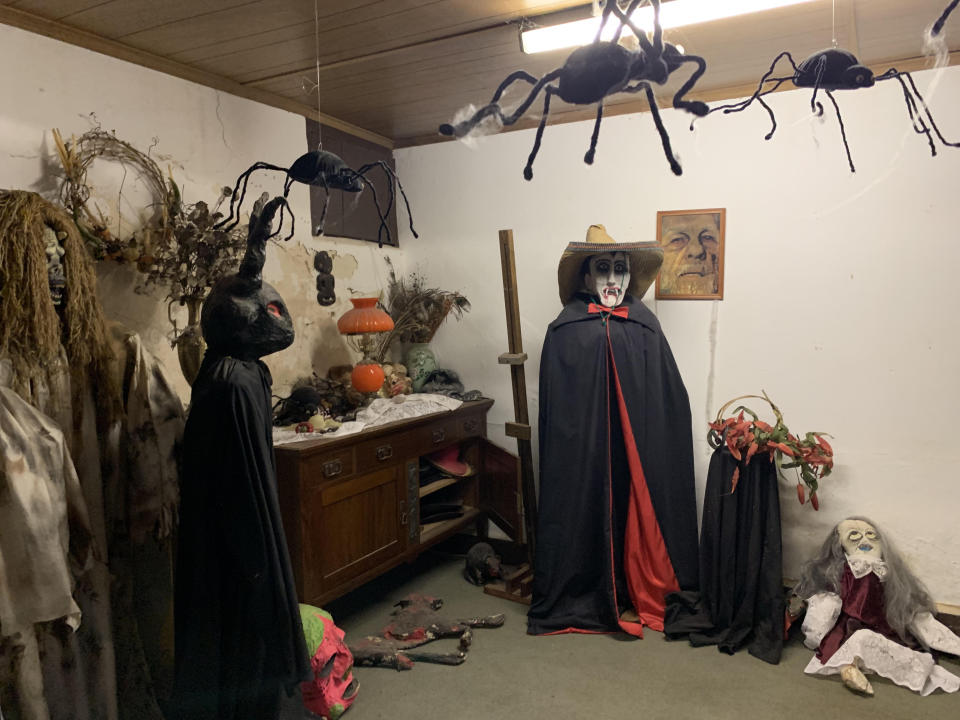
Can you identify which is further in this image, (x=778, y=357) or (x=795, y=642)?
(x=778, y=357)

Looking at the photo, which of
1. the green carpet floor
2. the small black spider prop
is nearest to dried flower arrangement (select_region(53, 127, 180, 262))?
the small black spider prop

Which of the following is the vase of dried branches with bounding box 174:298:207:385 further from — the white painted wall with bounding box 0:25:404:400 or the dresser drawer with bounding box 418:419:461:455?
the dresser drawer with bounding box 418:419:461:455

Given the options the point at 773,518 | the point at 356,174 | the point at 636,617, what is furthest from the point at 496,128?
the point at 636,617

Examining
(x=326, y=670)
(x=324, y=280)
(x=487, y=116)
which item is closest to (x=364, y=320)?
(x=324, y=280)

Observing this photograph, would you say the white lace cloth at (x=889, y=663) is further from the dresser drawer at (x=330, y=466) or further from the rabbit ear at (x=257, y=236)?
the rabbit ear at (x=257, y=236)

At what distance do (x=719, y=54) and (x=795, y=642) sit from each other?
7.40 ft

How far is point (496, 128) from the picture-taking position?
126 cm

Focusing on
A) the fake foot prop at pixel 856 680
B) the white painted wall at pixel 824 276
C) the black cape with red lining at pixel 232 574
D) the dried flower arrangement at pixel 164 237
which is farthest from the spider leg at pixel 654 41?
the fake foot prop at pixel 856 680

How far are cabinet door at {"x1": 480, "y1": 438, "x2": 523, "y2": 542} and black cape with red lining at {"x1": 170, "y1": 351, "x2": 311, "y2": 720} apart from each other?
1718 millimetres

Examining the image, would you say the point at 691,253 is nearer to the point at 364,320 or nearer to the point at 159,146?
the point at 364,320

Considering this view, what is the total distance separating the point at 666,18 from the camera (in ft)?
7.00

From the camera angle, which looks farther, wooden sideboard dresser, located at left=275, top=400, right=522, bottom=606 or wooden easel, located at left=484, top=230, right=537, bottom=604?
wooden easel, located at left=484, top=230, right=537, bottom=604

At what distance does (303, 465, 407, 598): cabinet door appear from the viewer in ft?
8.32

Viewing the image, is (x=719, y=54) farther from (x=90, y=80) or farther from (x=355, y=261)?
(x=90, y=80)
